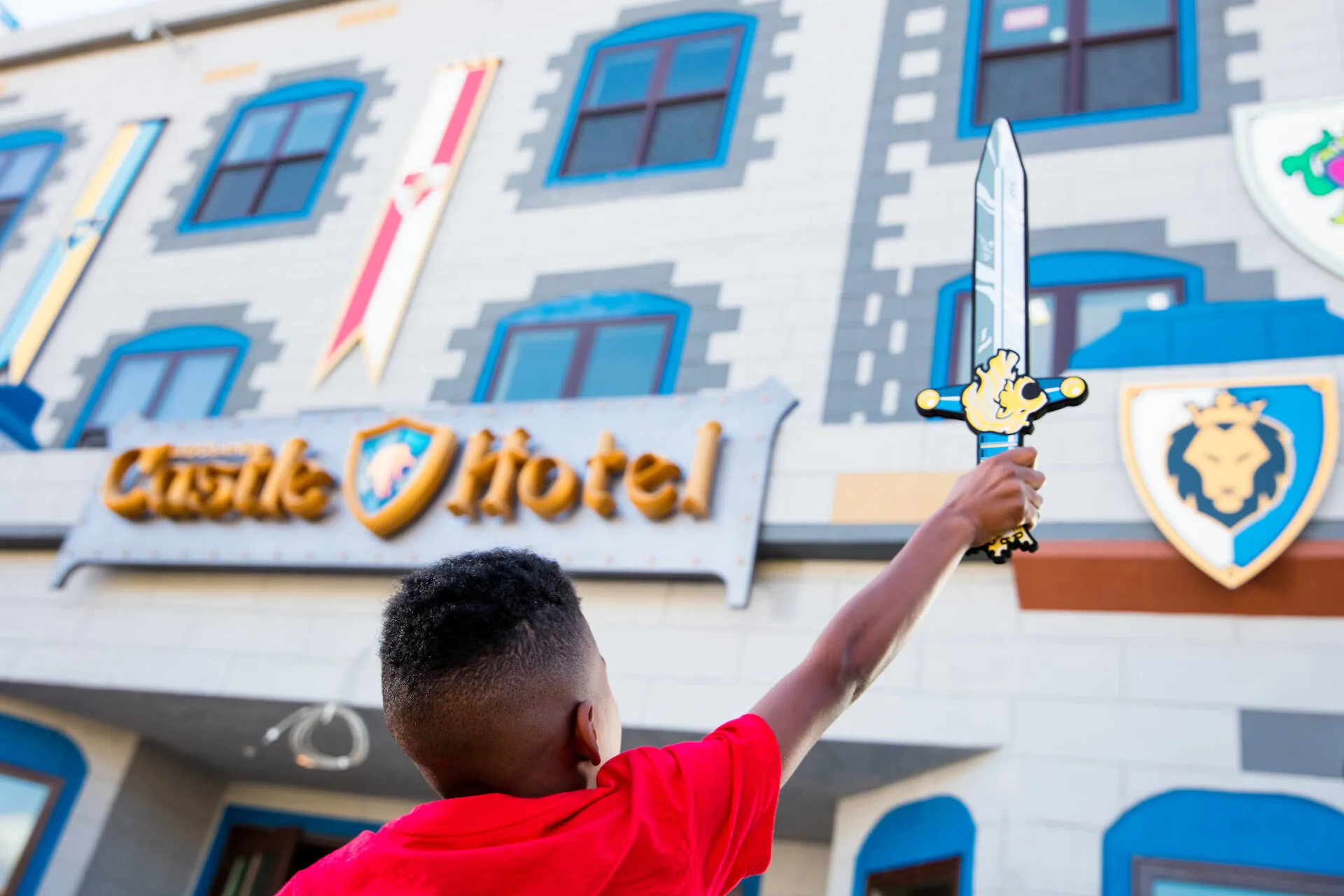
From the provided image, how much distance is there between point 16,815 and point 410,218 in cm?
530

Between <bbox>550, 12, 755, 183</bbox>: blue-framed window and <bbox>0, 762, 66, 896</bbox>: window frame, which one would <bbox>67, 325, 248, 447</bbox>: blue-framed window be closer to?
<bbox>0, 762, 66, 896</bbox>: window frame

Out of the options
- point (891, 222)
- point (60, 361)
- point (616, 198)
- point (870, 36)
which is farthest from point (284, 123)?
point (891, 222)

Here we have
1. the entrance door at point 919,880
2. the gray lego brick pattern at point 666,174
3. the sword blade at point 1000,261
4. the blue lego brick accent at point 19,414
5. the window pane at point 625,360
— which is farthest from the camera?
the blue lego brick accent at point 19,414

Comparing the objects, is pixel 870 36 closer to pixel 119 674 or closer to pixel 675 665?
pixel 675 665

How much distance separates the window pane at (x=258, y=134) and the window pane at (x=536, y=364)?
4208 millimetres

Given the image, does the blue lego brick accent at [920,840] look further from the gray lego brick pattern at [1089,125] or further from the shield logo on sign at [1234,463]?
the gray lego brick pattern at [1089,125]

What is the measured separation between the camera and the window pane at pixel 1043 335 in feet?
21.9

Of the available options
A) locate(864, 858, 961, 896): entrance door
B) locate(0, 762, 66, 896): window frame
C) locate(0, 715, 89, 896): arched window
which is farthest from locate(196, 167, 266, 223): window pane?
locate(864, 858, 961, 896): entrance door

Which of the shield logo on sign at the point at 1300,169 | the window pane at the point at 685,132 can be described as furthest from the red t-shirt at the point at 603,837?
the window pane at the point at 685,132

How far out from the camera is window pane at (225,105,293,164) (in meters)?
10.9

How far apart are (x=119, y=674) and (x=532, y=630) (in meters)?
7.03

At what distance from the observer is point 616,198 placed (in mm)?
8672

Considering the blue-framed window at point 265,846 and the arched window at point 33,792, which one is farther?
the blue-framed window at point 265,846

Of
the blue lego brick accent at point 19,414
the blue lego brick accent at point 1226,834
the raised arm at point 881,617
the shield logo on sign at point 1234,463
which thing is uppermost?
the blue lego brick accent at point 19,414
